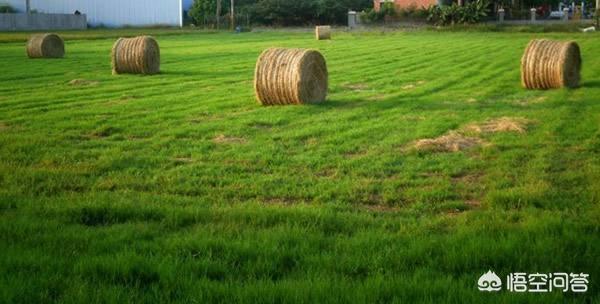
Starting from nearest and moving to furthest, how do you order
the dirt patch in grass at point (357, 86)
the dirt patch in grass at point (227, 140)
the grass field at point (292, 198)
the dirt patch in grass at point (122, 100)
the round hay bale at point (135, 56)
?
the grass field at point (292, 198) < the dirt patch in grass at point (227, 140) < the dirt patch in grass at point (122, 100) < the dirt patch in grass at point (357, 86) < the round hay bale at point (135, 56)

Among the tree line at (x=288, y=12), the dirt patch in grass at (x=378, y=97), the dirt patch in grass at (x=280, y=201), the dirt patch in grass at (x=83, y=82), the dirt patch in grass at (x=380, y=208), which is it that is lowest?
the dirt patch in grass at (x=380, y=208)

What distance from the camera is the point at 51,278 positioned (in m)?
5.39

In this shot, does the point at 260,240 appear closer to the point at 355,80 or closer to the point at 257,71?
the point at 257,71

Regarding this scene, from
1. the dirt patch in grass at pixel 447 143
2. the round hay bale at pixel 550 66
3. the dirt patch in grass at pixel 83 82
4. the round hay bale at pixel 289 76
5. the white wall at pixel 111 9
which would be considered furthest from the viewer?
the white wall at pixel 111 9

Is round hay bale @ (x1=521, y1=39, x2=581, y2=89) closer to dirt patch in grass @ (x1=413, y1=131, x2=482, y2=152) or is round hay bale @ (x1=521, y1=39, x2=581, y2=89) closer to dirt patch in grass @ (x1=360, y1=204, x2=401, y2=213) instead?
dirt patch in grass @ (x1=413, y1=131, x2=482, y2=152)

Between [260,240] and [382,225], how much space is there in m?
1.26

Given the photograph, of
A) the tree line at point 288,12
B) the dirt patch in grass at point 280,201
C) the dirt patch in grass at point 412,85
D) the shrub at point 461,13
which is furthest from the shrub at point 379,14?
the dirt patch in grass at point 280,201

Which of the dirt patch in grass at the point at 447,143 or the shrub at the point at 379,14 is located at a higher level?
the shrub at the point at 379,14

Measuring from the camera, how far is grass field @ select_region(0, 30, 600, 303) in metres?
5.46

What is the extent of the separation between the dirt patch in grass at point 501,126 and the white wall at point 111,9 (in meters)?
80.3

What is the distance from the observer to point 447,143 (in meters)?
11.7

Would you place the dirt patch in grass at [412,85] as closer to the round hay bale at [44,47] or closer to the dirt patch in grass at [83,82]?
the dirt patch in grass at [83,82]

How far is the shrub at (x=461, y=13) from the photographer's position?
2842 inches

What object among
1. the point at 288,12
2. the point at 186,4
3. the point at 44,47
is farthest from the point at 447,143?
the point at 186,4
